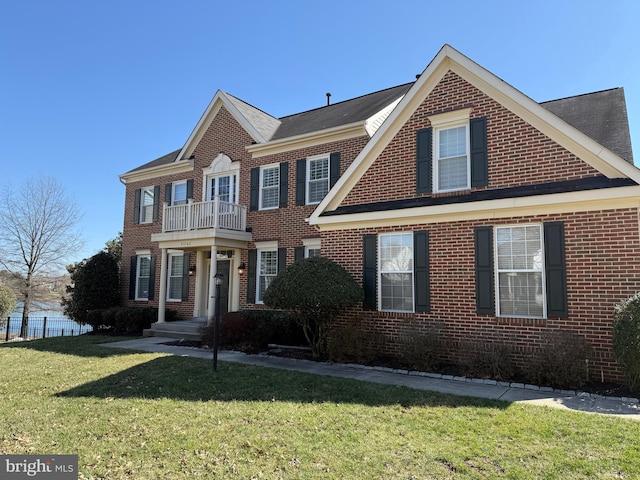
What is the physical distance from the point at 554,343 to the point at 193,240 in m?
11.4

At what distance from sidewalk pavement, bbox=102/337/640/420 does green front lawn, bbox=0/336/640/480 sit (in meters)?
0.50

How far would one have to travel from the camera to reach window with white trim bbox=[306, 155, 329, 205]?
14.1 m

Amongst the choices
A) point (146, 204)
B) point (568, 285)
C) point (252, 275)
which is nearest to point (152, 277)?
point (146, 204)

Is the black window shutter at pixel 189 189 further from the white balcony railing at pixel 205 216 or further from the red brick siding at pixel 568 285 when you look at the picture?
the red brick siding at pixel 568 285

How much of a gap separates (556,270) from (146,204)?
54.1 feet

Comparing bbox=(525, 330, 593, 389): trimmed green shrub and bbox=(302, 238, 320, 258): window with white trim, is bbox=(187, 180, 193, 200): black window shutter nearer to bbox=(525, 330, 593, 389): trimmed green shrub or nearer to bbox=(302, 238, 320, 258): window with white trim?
bbox=(302, 238, 320, 258): window with white trim

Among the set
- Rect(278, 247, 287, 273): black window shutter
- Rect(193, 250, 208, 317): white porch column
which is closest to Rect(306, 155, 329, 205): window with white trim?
Rect(278, 247, 287, 273): black window shutter

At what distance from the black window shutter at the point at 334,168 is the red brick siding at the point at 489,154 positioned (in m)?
2.91

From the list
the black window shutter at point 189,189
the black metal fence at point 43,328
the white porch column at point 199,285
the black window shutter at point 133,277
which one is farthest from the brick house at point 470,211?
the black metal fence at point 43,328

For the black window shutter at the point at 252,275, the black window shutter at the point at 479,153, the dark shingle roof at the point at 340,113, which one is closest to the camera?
the black window shutter at the point at 479,153

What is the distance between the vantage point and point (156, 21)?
38.3ft

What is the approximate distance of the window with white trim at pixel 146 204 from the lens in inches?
733

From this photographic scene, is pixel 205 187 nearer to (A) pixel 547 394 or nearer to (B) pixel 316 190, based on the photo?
(B) pixel 316 190

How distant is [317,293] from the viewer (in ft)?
31.0
